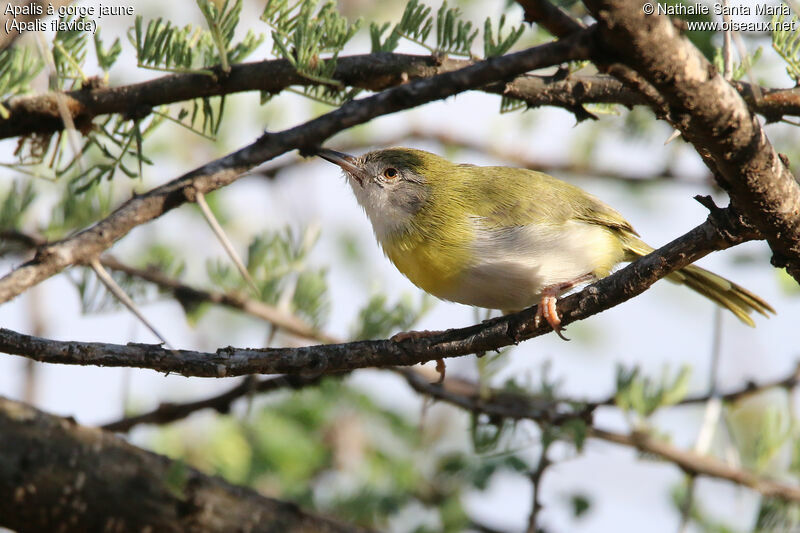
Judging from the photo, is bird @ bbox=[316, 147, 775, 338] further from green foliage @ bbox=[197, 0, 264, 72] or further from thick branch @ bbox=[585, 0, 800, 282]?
thick branch @ bbox=[585, 0, 800, 282]

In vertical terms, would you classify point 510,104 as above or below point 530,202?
below

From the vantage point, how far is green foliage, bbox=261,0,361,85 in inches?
107

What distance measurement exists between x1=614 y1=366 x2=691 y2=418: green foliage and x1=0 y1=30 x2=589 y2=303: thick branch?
208cm

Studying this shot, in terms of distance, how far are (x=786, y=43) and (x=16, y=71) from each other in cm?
272

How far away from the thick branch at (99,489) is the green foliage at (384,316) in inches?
37.8

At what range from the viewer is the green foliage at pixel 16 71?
2938 millimetres

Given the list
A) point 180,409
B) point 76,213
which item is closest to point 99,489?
point 180,409

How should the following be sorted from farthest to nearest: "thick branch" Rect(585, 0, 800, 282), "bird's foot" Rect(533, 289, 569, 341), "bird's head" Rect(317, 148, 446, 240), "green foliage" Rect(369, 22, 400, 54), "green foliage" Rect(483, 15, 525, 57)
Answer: "bird's head" Rect(317, 148, 446, 240), "green foliage" Rect(369, 22, 400, 54), "green foliage" Rect(483, 15, 525, 57), "bird's foot" Rect(533, 289, 569, 341), "thick branch" Rect(585, 0, 800, 282)

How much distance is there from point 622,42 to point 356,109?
0.89 m

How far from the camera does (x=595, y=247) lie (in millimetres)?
4242

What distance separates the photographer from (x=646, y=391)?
3916 mm

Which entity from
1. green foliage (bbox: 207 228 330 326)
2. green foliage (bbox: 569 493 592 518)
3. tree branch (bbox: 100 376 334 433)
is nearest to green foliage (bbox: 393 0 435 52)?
green foliage (bbox: 207 228 330 326)

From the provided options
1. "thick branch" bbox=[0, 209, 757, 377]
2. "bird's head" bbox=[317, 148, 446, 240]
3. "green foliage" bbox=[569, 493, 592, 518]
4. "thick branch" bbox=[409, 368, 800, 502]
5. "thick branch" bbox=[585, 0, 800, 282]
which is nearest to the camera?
"thick branch" bbox=[585, 0, 800, 282]

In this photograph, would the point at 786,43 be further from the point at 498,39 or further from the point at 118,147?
the point at 118,147
